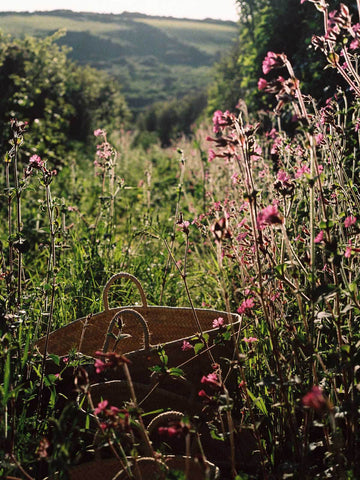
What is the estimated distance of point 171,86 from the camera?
60.4 meters

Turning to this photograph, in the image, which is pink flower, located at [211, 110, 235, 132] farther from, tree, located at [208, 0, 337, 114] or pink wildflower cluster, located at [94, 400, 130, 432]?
tree, located at [208, 0, 337, 114]

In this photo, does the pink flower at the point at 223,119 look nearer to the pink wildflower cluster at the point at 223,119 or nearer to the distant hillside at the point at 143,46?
the pink wildflower cluster at the point at 223,119

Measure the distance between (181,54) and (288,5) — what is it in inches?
2853

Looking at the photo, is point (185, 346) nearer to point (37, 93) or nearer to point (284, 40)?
point (284, 40)

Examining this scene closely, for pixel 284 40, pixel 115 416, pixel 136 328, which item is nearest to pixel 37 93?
pixel 284 40

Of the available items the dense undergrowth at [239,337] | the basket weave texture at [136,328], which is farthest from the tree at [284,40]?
the basket weave texture at [136,328]

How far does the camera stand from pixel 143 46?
7475cm

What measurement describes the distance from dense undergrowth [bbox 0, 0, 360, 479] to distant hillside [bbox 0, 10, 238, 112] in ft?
174

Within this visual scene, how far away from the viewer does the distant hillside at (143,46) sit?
5656 cm

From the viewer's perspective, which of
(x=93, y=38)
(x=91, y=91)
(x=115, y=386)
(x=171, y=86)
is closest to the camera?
(x=115, y=386)

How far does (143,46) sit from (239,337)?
79.6 metres

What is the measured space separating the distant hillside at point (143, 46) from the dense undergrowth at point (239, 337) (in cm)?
5298

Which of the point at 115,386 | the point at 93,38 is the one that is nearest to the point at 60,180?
the point at 115,386

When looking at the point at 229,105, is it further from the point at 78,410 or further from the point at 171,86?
the point at 171,86
